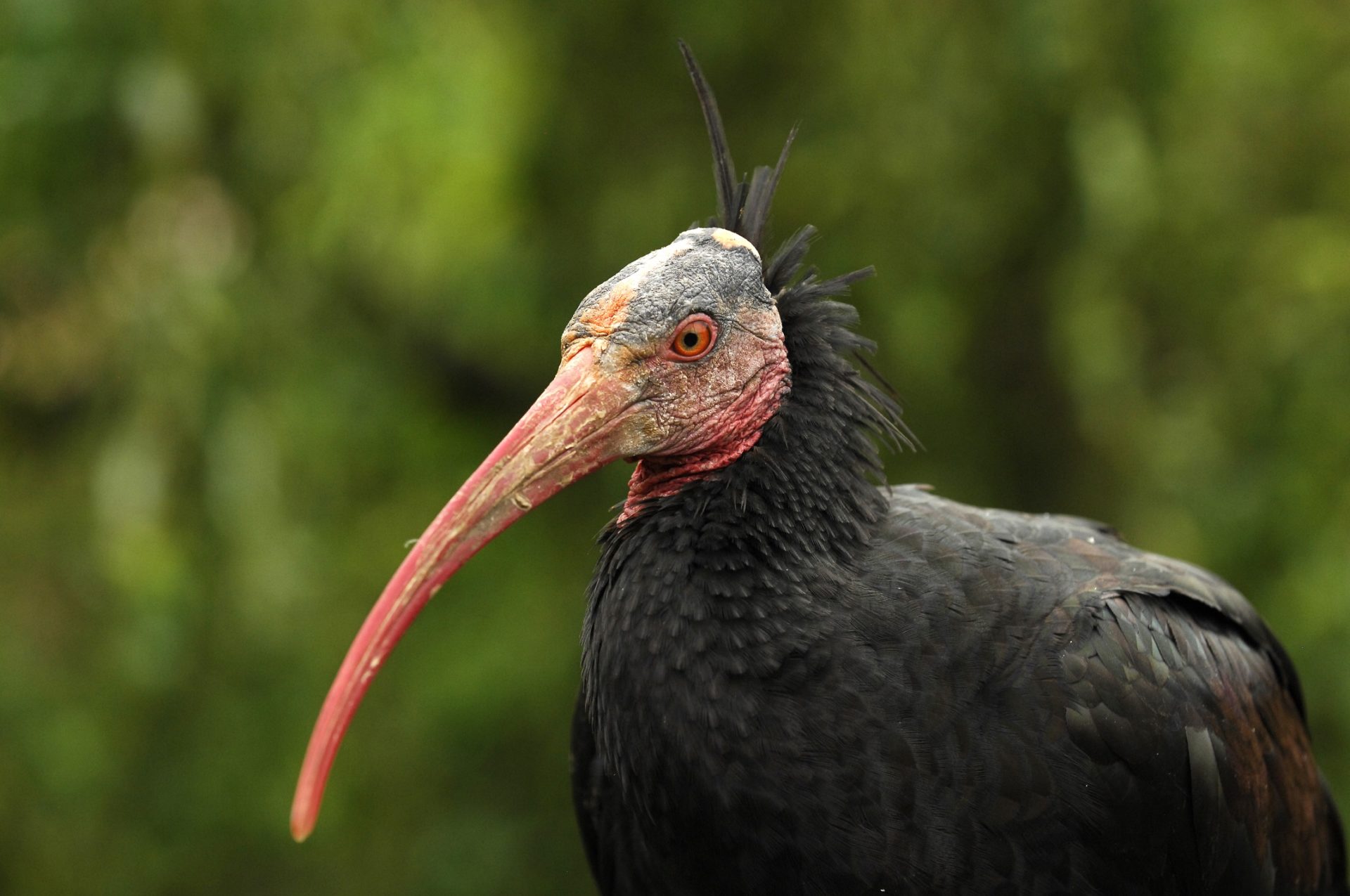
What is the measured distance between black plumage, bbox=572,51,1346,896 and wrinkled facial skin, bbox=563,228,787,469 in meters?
0.09

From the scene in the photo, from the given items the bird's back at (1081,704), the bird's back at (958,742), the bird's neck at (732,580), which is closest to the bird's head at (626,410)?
the bird's neck at (732,580)

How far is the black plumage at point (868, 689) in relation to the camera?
3498mm

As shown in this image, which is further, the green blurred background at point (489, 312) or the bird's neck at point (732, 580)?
the green blurred background at point (489, 312)

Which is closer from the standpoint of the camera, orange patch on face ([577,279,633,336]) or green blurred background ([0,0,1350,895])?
orange patch on face ([577,279,633,336])

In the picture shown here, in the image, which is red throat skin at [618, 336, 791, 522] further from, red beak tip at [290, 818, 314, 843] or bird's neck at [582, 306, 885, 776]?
red beak tip at [290, 818, 314, 843]

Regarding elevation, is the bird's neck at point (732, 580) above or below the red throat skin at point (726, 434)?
below

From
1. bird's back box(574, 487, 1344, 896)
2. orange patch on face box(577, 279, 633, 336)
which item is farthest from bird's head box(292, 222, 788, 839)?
bird's back box(574, 487, 1344, 896)

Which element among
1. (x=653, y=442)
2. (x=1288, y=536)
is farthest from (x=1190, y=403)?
(x=653, y=442)

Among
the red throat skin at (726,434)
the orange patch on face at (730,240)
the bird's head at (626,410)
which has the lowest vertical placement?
the red throat skin at (726,434)

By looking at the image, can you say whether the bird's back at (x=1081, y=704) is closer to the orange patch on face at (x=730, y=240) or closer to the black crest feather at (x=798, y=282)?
the black crest feather at (x=798, y=282)

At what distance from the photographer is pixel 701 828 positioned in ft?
11.6

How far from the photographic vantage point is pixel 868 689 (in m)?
3.54

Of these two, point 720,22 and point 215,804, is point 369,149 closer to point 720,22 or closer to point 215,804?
point 720,22

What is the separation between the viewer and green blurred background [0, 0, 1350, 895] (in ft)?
20.0
